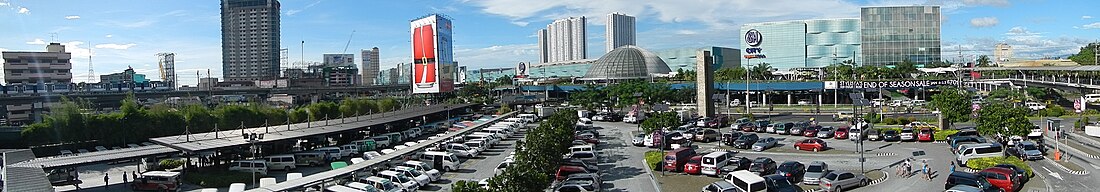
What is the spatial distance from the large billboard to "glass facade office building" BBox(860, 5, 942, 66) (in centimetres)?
6709

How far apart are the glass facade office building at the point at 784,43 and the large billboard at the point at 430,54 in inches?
2201

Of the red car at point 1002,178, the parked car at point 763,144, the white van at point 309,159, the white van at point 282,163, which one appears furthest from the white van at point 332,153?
the red car at point 1002,178

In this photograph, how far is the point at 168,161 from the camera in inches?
1366

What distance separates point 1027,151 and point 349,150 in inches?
1205

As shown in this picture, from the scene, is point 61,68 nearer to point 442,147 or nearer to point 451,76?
point 451,76

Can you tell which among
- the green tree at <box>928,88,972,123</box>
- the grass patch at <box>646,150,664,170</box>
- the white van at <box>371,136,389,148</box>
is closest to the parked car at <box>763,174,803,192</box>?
the grass patch at <box>646,150,664,170</box>

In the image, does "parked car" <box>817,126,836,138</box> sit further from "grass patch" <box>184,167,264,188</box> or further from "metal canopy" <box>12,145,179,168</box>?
"metal canopy" <box>12,145,179,168</box>

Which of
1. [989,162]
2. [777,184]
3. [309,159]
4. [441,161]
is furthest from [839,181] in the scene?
[309,159]

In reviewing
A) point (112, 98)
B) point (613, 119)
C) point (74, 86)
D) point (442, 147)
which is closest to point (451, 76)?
point (613, 119)

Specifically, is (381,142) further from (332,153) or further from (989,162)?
(989,162)

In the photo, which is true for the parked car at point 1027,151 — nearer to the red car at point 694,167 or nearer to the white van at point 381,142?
the red car at point 694,167

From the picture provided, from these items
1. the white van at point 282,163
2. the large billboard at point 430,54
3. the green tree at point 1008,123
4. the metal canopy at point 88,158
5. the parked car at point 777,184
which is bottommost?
the white van at point 282,163

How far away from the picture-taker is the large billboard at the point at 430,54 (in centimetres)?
8350

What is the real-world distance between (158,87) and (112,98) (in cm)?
2205
